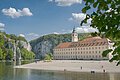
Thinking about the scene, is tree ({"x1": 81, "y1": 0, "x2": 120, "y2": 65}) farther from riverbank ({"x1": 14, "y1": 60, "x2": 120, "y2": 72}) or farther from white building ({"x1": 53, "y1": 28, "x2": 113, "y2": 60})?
white building ({"x1": 53, "y1": 28, "x2": 113, "y2": 60})

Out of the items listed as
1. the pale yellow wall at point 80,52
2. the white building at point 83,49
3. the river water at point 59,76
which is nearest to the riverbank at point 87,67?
the river water at point 59,76

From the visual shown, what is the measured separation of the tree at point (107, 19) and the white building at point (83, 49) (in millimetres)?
103060

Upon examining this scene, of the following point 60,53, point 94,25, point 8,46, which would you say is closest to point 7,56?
point 8,46

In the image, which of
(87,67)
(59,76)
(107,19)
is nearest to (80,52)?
(87,67)

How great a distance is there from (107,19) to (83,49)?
121m

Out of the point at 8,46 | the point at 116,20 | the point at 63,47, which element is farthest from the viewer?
the point at 8,46

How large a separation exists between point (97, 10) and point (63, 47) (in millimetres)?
135270

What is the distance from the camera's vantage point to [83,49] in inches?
4899

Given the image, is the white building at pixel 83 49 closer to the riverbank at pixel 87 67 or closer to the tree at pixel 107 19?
the riverbank at pixel 87 67

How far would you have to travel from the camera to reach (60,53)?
141875mm

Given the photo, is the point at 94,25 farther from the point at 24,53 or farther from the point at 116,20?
the point at 24,53

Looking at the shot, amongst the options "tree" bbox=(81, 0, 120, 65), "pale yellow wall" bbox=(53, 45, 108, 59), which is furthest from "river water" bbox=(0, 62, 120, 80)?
"pale yellow wall" bbox=(53, 45, 108, 59)

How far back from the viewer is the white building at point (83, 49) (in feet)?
377

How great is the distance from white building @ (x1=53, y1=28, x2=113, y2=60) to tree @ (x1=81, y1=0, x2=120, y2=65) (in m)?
103
